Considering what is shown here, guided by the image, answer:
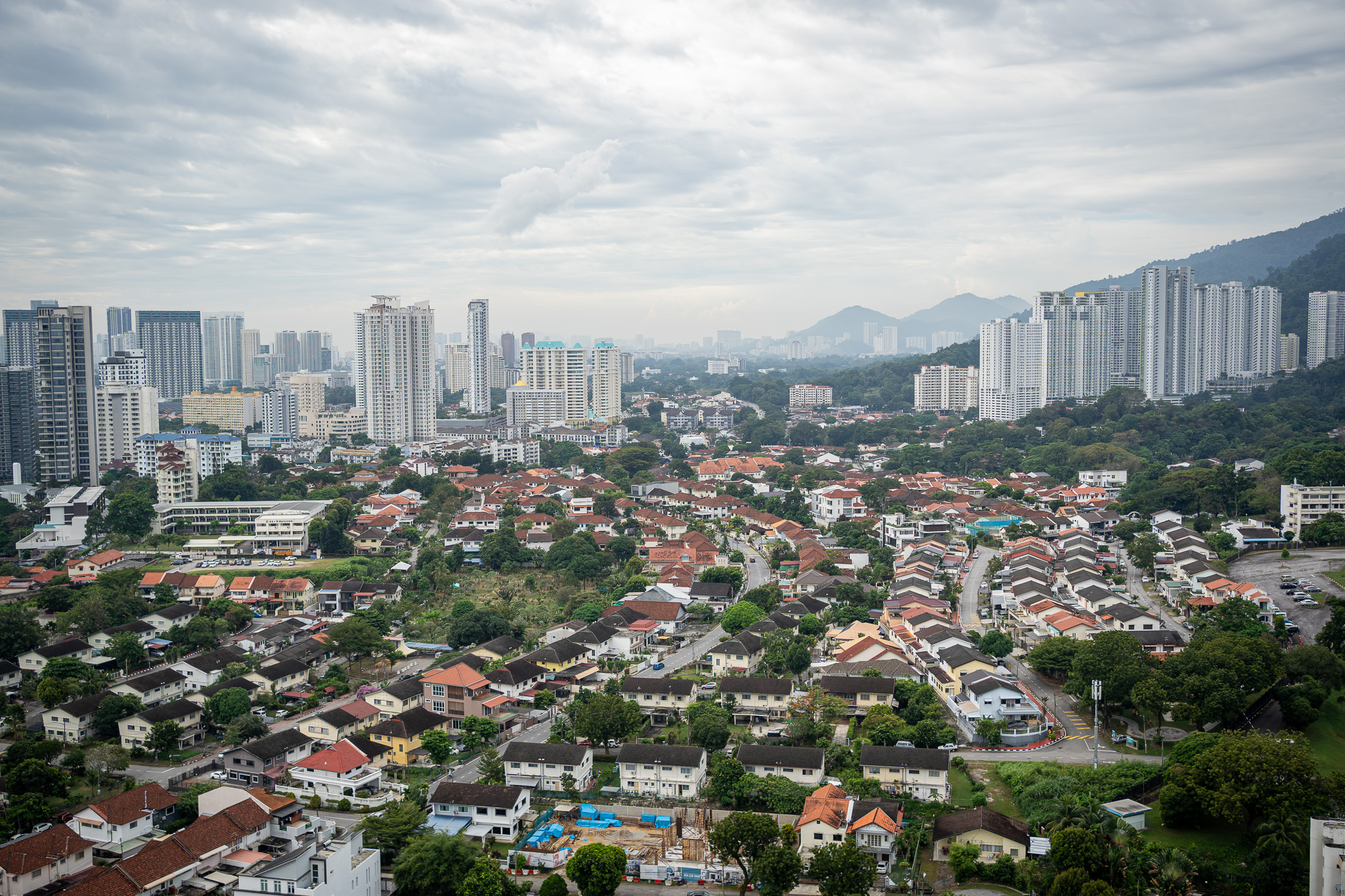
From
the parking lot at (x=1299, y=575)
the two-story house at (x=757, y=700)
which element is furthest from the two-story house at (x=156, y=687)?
the parking lot at (x=1299, y=575)

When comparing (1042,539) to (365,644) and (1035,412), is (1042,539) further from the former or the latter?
(1035,412)

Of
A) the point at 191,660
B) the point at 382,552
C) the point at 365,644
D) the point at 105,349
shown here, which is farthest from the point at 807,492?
the point at 105,349

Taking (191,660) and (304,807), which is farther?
(191,660)

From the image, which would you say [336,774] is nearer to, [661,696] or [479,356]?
[661,696]

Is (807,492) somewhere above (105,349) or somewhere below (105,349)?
below

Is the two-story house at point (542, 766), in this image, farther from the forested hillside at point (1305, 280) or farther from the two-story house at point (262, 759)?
the forested hillside at point (1305, 280)

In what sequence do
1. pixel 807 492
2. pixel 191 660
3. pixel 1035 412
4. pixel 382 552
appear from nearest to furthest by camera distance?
pixel 191 660
pixel 382 552
pixel 807 492
pixel 1035 412

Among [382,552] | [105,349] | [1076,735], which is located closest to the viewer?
[1076,735]
